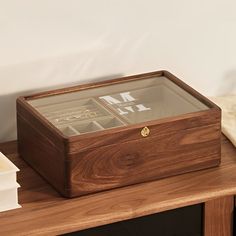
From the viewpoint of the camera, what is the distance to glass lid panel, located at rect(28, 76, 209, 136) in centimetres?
196

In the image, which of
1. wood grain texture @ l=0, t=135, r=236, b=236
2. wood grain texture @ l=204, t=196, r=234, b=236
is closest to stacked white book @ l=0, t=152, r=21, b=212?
wood grain texture @ l=0, t=135, r=236, b=236

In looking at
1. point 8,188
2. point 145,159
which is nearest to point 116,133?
point 145,159

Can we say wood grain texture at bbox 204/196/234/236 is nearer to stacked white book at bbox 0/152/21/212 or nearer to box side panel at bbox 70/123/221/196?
box side panel at bbox 70/123/221/196

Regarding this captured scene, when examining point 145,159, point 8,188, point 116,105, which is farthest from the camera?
point 116,105

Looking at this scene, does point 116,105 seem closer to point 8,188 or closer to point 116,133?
point 116,133

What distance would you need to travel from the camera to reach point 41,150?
6.36 feet

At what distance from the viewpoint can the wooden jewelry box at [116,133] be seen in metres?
1.87

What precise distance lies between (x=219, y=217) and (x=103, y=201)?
23 cm

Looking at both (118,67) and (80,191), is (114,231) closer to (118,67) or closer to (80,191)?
(80,191)

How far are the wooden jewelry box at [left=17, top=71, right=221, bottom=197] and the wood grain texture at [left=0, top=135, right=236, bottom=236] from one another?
0.02 metres

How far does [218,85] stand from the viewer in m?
2.30

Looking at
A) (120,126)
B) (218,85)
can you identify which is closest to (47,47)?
(120,126)

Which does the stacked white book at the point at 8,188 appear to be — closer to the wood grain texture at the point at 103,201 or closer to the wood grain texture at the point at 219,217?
the wood grain texture at the point at 103,201

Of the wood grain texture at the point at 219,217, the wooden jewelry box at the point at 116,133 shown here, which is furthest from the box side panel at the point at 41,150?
the wood grain texture at the point at 219,217
